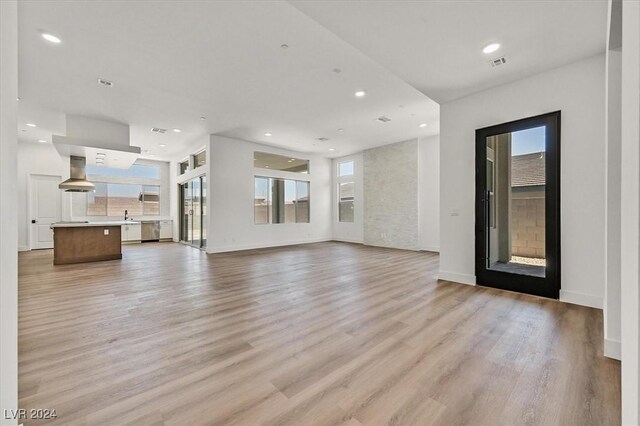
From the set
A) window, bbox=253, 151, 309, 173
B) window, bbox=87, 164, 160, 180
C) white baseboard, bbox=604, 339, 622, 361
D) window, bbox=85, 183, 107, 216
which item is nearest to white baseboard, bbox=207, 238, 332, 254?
window, bbox=253, 151, 309, 173

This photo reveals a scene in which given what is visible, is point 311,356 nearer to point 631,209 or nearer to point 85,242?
point 631,209

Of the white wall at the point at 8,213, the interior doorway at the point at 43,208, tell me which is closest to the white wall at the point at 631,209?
the white wall at the point at 8,213

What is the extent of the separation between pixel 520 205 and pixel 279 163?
750 centimetres

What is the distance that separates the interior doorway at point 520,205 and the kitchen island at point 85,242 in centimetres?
822

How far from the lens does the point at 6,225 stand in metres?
0.99

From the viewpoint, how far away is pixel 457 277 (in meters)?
4.52

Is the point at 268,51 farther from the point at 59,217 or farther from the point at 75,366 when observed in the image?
the point at 59,217

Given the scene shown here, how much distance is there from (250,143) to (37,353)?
7.29 m

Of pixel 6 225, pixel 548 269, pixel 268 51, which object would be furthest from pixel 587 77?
pixel 6 225

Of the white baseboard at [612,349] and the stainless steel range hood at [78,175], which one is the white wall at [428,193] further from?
the stainless steel range hood at [78,175]

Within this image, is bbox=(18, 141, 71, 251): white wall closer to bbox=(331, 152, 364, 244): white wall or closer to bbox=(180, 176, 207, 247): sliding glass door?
bbox=(180, 176, 207, 247): sliding glass door

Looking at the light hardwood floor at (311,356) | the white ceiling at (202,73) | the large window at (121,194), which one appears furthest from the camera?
the large window at (121,194)

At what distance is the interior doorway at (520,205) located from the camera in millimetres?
3629

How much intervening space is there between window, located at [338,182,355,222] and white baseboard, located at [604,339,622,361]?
855 centimetres
